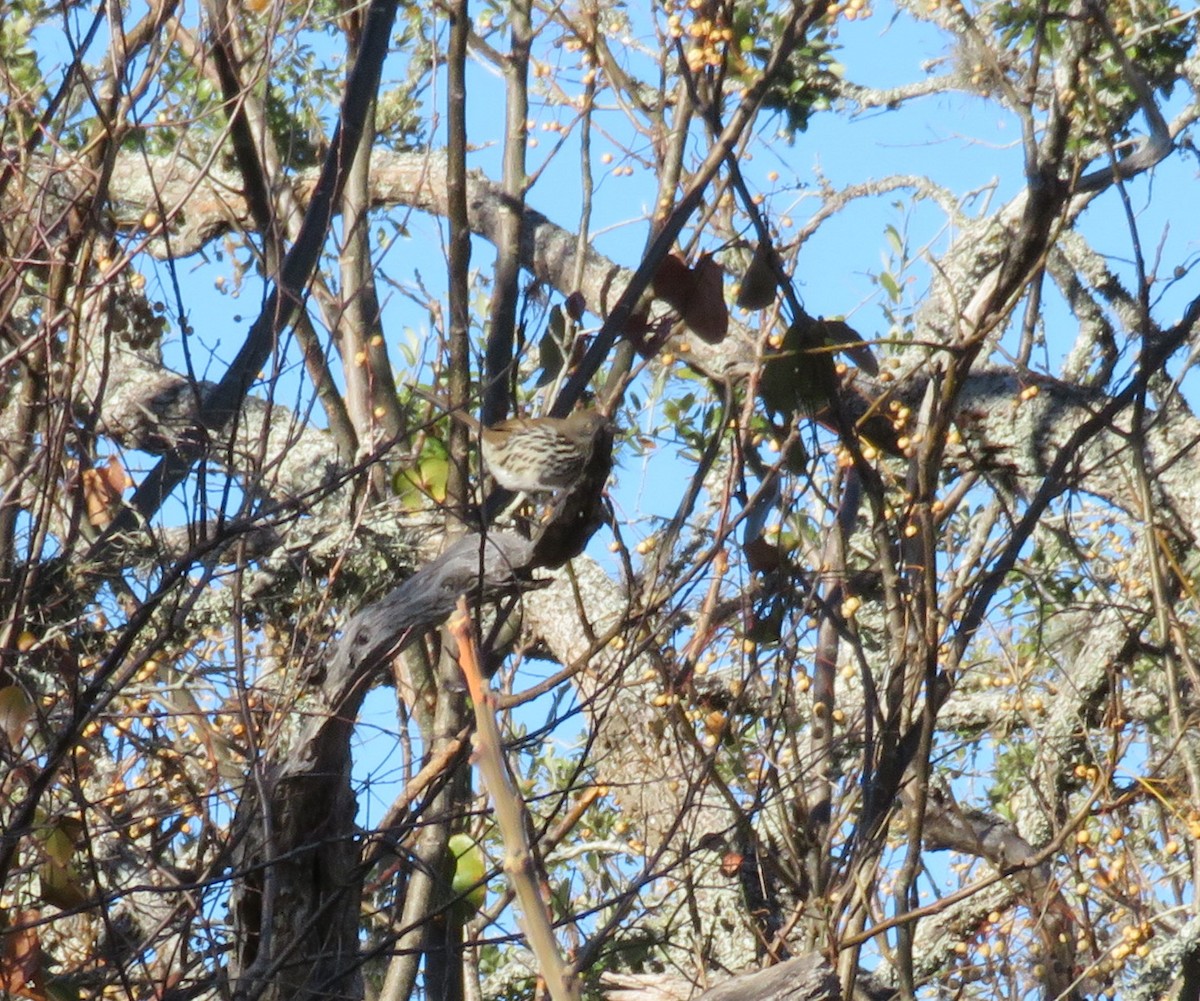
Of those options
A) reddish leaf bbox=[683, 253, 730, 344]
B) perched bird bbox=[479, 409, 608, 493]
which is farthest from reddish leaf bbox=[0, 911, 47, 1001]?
reddish leaf bbox=[683, 253, 730, 344]

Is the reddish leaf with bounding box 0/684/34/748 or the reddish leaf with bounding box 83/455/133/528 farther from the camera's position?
the reddish leaf with bounding box 83/455/133/528

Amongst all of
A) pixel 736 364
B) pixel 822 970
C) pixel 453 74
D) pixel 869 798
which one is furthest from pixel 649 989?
pixel 453 74

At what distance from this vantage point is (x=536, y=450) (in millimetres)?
4152

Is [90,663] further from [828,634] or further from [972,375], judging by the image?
[972,375]

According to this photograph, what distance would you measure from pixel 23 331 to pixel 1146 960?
3930 mm

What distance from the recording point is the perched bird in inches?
155

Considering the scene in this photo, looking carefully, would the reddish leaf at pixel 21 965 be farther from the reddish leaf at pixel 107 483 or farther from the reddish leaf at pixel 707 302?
the reddish leaf at pixel 707 302

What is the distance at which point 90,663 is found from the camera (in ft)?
13.3

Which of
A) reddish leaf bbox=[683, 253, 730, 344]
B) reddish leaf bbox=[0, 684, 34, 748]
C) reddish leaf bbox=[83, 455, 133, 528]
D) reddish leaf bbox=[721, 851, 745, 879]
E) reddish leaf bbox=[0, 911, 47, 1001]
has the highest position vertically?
reddish leaf bbox=[83, 455, 133, 528]

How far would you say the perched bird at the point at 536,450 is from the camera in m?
→ 3.94

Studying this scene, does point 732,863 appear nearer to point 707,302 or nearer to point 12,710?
point 707,302

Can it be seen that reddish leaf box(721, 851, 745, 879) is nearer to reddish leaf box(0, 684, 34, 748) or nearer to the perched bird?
the perched bird

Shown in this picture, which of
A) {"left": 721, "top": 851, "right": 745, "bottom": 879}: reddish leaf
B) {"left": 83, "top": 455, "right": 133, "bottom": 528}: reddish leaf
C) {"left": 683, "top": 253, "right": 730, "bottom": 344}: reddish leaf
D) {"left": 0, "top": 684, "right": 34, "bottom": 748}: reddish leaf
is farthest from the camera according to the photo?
{"left": 721, "top": 851, "right": 745, "bottom": 879}: reddish leaf

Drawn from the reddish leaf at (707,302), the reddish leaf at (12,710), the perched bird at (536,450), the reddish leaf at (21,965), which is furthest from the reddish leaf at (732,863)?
the reddish leaf at (12,710)
